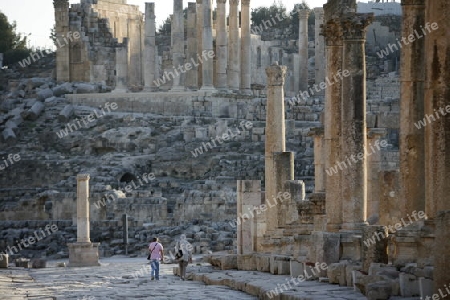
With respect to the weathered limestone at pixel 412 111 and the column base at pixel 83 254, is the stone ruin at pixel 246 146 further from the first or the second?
the column base at pixel 83 254

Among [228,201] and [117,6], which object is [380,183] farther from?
[117,6]

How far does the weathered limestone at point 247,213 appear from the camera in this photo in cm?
3116

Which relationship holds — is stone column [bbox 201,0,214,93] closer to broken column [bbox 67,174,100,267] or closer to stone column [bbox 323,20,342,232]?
broken column [bbox 67,174,100,267]

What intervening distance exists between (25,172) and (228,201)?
10.2 metres

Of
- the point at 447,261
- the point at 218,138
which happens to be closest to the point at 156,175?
the point at 218,138

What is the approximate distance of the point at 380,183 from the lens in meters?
25.1

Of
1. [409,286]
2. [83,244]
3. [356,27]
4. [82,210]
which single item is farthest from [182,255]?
[409,286]

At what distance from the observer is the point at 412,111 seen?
69.1ft

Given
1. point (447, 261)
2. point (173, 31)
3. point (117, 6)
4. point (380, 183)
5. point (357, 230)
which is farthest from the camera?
point (117, 6)

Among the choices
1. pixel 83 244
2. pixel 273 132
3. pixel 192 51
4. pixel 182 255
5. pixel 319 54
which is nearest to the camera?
pixel 182 255

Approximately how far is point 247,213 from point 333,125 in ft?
23.4

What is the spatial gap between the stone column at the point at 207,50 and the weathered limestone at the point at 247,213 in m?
25.8

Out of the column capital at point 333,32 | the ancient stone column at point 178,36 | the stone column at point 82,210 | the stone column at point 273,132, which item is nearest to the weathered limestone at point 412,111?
the column capital at point 333,32

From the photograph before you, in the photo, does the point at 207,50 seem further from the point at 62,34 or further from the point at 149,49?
the point at 62,34
